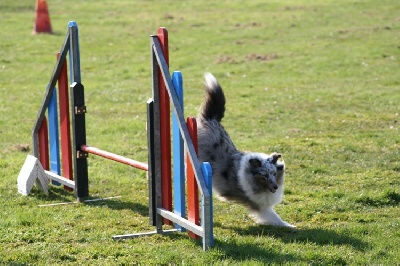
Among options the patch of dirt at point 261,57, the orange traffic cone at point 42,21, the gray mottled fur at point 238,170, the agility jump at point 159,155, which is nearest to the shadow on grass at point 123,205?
the agility jump at point 159,155

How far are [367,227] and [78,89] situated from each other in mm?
3567

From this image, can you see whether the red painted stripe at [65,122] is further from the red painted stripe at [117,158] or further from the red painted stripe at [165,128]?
the red painted stripe at [165,128]

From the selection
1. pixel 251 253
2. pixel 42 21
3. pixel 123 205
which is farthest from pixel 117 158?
pixel 42 21

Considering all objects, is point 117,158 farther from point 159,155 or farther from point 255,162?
point 255,162

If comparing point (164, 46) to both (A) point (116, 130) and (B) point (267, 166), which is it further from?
(A) point (116, 130)

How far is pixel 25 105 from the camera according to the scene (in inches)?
586

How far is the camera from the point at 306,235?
23.4 ft

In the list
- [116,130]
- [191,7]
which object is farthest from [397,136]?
[191,7]

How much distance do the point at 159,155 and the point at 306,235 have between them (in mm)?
1601

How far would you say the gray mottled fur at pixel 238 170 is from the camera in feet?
25.4

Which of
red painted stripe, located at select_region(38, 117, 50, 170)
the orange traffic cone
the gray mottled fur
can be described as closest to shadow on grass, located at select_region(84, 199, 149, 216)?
the gray mottled fur

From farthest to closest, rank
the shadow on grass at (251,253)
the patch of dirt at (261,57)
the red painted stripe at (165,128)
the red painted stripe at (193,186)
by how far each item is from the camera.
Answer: the patch of dirt at (261,57)
the red painted stripe at (165,128)
the red painted stripe at (193,186)
the shadow on grass at (251,253)

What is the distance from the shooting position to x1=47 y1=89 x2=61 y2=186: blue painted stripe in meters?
9.30

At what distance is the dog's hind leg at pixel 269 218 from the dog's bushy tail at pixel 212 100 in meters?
1.35
